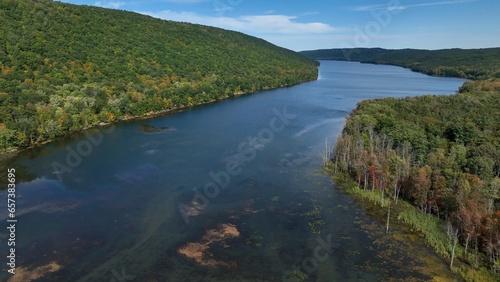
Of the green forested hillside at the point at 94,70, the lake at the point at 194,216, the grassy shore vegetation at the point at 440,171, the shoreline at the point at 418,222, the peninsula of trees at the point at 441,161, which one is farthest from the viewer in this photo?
the green forested hillside at the point at 94,70

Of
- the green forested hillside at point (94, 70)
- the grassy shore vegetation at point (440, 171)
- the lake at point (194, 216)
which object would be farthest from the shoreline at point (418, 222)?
the green forested hillside at point (94, 70)

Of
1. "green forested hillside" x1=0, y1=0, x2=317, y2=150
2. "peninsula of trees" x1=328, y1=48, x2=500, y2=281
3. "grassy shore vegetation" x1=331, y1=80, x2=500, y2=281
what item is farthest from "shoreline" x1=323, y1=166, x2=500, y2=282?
"green forested hillside" x1=0, y1=0, x2=317, y2=150

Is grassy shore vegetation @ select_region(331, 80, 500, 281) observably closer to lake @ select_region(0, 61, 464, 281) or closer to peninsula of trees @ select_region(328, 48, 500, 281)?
peninsula of trees @ select_region(328, 48, 500, 281)

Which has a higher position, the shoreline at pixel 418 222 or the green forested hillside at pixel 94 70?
the green forested hillside at pixel 94 70

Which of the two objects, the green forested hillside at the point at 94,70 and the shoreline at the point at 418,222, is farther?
the green forested hillside at the point at 94,70

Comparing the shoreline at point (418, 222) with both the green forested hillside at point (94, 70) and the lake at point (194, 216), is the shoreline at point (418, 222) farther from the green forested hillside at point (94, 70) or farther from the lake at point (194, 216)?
the green forested hillside at point (94, 70)

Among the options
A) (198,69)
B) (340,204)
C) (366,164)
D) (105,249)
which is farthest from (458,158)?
(198,69)
